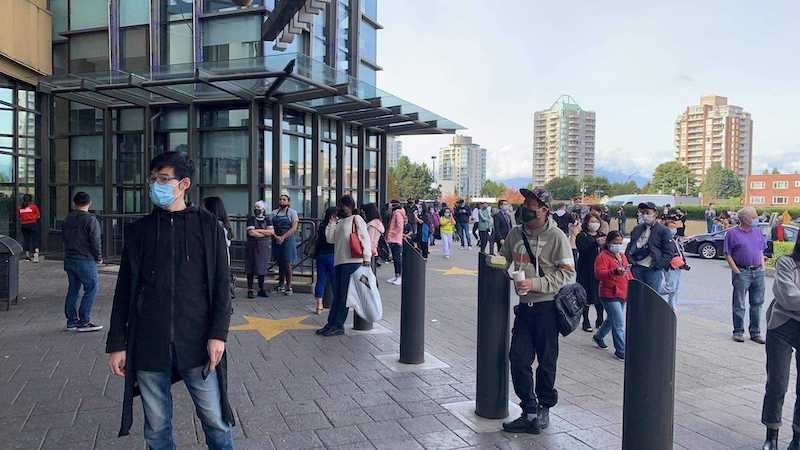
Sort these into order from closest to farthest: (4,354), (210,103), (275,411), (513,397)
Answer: (275,411), (513,397), (4,354), (210,103)

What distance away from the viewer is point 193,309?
321cm

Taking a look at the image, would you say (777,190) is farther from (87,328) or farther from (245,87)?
(87,328)

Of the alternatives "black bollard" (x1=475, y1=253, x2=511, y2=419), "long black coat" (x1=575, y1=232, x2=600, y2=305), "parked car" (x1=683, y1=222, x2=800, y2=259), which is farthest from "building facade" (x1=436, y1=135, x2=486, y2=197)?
"black bollard" (x1=475, y1=253, x2=511, y2=419)

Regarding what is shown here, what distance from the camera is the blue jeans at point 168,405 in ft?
10.6

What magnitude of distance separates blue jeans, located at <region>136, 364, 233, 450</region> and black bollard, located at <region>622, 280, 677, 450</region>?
2353 millimetres

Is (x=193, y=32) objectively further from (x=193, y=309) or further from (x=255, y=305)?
(x=193, y=309)

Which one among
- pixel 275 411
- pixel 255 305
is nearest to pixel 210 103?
pixel 255 305

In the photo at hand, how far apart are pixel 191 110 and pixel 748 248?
12.4 meters

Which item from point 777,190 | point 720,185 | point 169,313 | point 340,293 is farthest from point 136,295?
point 720,185

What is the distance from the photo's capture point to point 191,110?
49.1 feet

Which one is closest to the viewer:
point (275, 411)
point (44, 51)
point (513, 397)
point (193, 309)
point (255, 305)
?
point (193, 309)

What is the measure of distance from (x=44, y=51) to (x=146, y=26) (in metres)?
3.37

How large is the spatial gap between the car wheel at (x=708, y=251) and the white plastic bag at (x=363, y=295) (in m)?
17.5

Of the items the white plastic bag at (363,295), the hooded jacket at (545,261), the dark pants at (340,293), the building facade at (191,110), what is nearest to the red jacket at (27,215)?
the building facade at (191,110)
